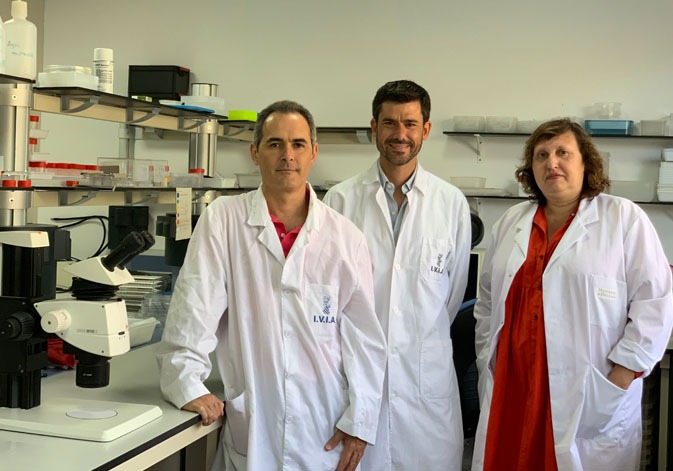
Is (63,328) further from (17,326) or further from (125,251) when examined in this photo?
(125,251)

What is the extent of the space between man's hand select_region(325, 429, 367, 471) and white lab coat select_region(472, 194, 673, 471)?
58cm

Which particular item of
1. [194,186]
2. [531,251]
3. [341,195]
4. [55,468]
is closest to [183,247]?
[194,186]

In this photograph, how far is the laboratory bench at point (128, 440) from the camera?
4.60ft

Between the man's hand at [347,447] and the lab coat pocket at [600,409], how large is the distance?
2.09ft

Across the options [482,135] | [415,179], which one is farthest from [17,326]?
[482,135]

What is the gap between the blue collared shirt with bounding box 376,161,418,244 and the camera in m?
2.30

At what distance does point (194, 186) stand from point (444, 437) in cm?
179

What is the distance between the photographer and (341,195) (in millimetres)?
2357

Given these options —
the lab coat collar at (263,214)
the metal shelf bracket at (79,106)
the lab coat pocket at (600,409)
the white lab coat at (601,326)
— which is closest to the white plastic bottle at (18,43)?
the metal shelf bracket at (79,106)

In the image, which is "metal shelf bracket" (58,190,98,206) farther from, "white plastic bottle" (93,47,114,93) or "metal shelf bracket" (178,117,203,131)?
"metal shelf bracket" (178,117,203,131)

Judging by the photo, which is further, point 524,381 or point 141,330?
point 141,330

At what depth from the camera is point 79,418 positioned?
159 centimetres

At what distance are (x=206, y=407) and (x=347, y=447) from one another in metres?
0.38

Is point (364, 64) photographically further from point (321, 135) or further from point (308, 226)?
point (308, 226)
